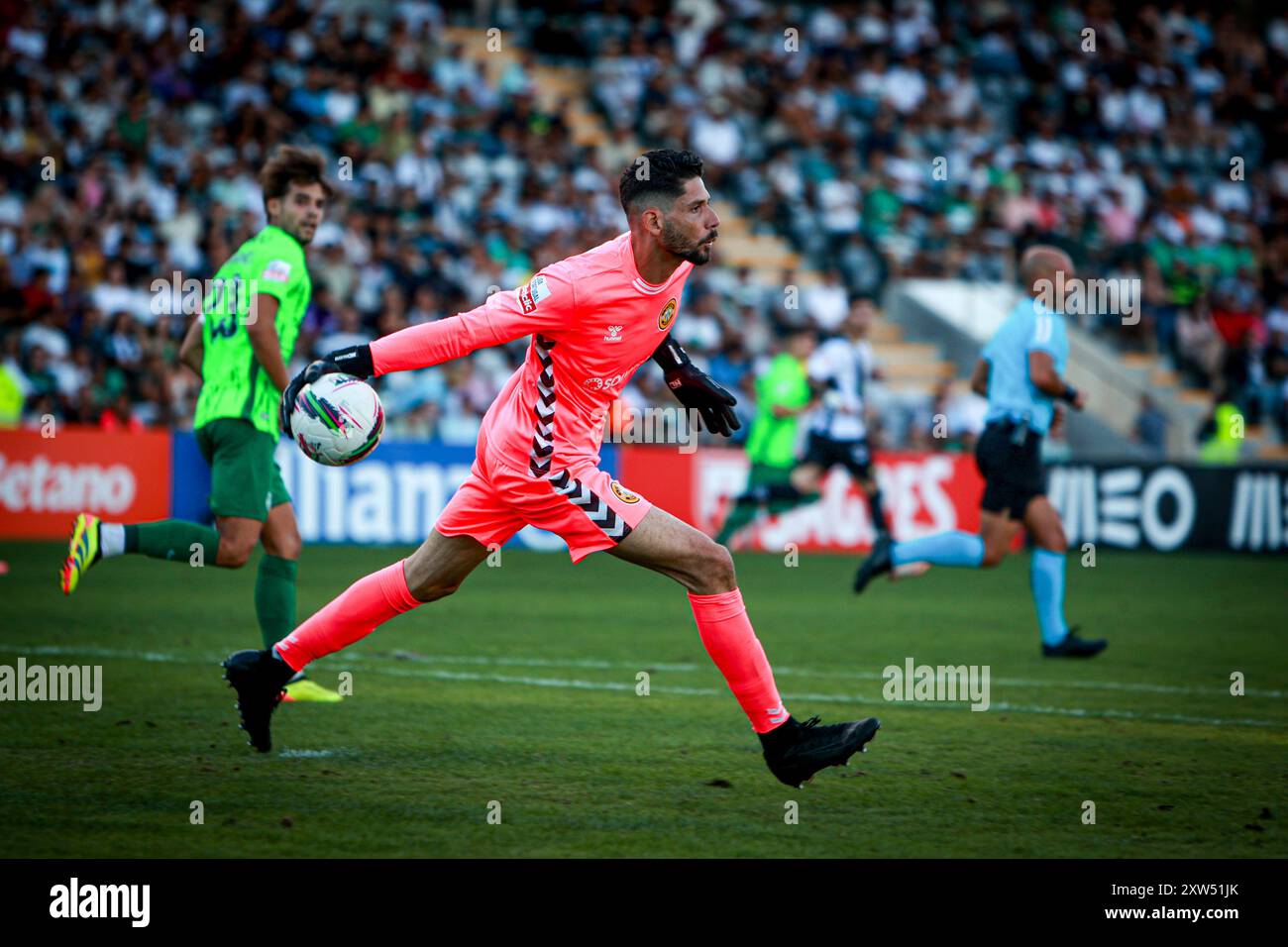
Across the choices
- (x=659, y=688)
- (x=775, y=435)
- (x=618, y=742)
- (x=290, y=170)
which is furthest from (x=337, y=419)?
(x=775, y=435)

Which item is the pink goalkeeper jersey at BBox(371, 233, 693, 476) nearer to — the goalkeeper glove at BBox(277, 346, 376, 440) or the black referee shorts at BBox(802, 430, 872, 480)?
the goalkeeper glove at BBox(277, 346, 376, 440)

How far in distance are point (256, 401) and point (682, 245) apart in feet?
8.88

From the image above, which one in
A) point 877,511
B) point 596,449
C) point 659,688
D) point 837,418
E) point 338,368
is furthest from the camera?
point 877,511

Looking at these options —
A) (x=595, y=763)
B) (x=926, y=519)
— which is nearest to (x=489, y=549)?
(x=595, y=763)

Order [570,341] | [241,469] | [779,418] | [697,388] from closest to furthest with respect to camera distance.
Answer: [570,341] < [697,388] < [241,469] < [779,418]

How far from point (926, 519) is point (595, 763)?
1293cm

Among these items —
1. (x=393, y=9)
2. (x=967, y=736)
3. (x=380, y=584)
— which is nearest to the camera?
(x=380, y=584)

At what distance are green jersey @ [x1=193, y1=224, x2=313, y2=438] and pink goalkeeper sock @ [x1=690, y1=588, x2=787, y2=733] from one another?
2694 mm

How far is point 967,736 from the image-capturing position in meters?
7.07

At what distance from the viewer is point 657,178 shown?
562 centimetres

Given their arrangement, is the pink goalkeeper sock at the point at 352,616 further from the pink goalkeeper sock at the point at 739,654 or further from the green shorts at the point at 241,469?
the green shorts at the point at 241,469

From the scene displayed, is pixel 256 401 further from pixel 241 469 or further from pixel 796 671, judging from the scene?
pixel 796 671

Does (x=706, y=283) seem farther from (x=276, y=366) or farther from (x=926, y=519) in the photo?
(x=276, y=366)

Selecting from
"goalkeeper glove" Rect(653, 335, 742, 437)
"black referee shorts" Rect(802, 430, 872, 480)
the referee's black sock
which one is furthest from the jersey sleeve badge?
the referee's black sock
